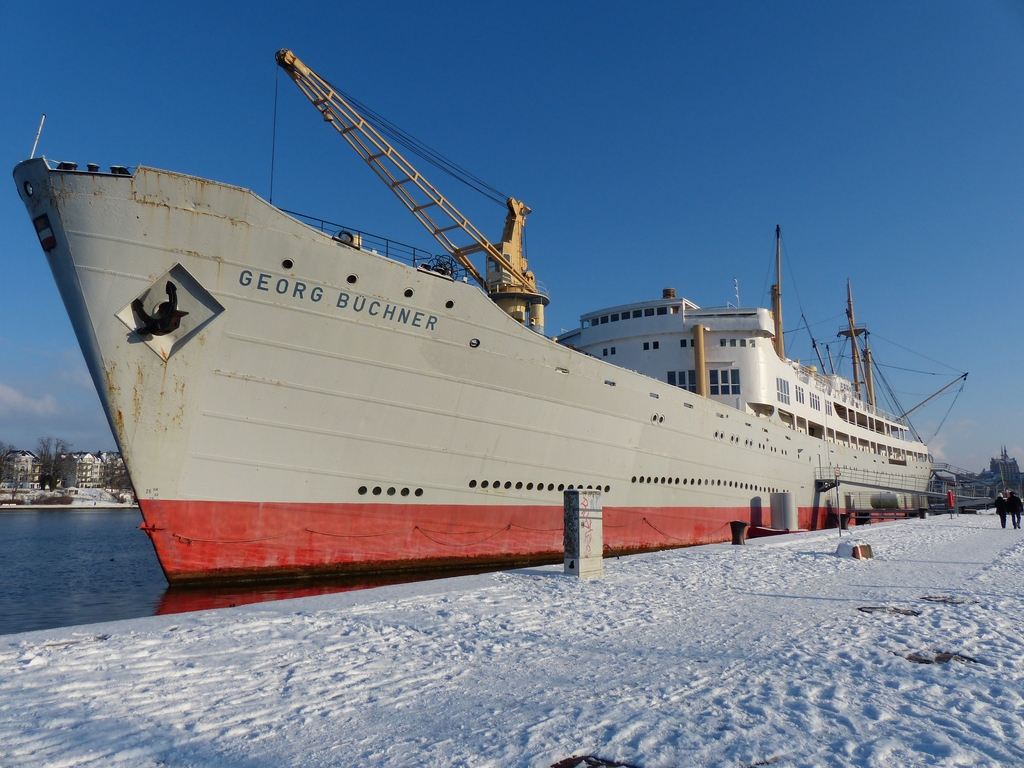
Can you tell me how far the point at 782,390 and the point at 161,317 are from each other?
22.2 metres

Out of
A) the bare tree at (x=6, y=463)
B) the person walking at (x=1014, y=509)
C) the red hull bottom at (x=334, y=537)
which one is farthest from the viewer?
the bare tree at (x=6, y=463)

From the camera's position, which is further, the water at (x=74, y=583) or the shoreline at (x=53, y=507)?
the shoreline at (x=53, y=507)

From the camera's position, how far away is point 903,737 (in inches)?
134

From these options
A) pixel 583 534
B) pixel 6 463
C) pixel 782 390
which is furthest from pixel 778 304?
pixel 6 463

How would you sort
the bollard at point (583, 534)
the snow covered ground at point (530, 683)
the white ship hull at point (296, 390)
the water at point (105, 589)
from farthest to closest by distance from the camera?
the white ship hull at point (296, 390)
the water at point (105, 589)
the bollard at point (583, 534)
the snow covered ground at point (530, 683)

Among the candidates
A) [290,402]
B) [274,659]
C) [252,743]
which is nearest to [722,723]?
[252,743]

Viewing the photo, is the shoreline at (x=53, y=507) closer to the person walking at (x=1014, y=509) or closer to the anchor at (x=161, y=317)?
the anchor at (x=161, y=317)

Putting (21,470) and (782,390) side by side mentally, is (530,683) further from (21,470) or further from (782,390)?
(21,470)

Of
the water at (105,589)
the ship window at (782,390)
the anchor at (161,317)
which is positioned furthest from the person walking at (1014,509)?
the anchor at (161,317)

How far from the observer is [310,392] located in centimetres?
1072

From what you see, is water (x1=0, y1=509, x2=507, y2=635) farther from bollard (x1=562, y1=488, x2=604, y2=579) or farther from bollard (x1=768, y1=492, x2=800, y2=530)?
bollard (x1=768, y1=492, x2=800, y2=530)

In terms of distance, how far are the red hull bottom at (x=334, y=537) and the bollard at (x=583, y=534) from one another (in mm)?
3440

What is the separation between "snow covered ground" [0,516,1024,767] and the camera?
10.8 feet

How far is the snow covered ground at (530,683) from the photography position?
3.28 meters
